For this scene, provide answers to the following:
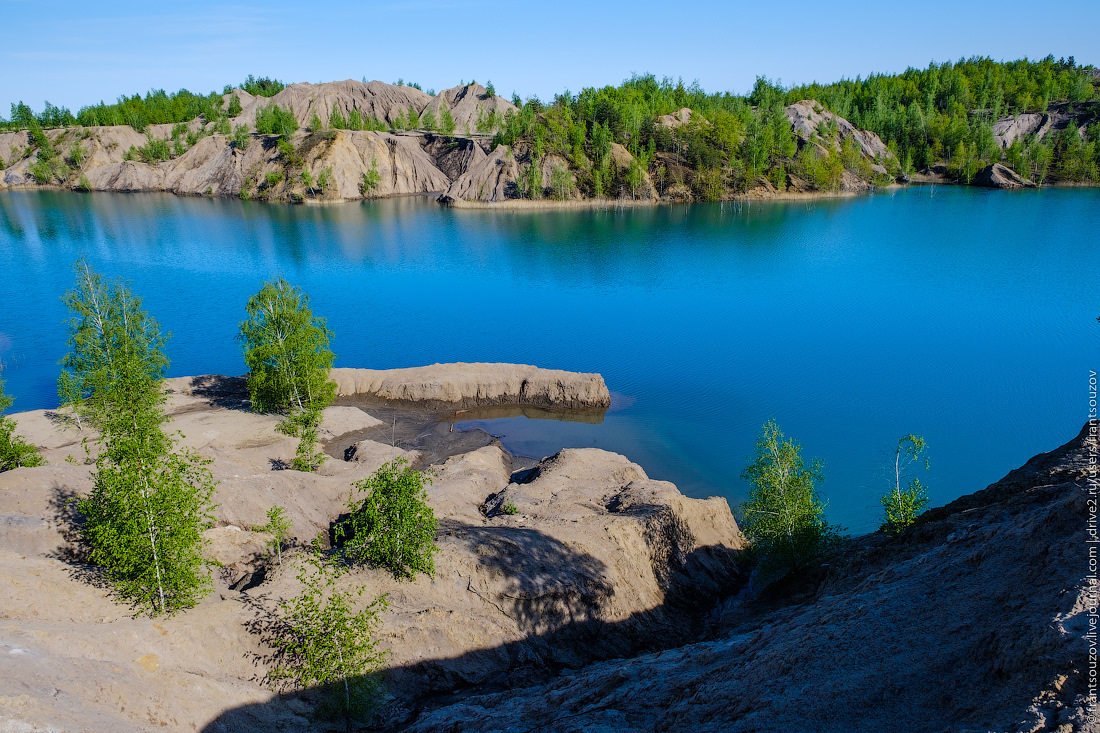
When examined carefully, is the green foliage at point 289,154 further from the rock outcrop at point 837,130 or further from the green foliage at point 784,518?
the green foliage at point 784,518

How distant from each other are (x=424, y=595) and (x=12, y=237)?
114 meters

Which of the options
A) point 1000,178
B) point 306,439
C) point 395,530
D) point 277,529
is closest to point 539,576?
point 395,530

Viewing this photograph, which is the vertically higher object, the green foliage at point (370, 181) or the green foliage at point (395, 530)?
the green foliage at point (370, 181)

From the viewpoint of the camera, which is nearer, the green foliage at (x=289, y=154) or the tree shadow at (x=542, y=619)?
the tree shadow at (x=542, y=619)

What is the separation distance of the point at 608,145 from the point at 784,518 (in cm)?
12463

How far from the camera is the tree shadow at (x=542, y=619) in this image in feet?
55.9

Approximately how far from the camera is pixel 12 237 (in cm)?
9669

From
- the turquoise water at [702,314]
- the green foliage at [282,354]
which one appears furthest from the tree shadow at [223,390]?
the turquoise water at [702,314]

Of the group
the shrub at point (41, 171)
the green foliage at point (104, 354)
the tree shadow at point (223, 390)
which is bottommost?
the tree shadow at point (223, 390)

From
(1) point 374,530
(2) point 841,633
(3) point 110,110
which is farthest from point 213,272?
(3) point 110,110

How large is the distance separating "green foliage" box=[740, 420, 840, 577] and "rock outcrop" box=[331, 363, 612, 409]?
2050 centimetres

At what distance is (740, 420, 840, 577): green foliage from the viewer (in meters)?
24.1

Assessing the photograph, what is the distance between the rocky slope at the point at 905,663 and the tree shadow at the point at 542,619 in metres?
1.26

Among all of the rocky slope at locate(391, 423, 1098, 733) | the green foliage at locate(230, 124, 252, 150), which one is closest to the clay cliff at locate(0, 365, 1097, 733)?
the rocky slope at locate(391, 423, 1098, 733)
